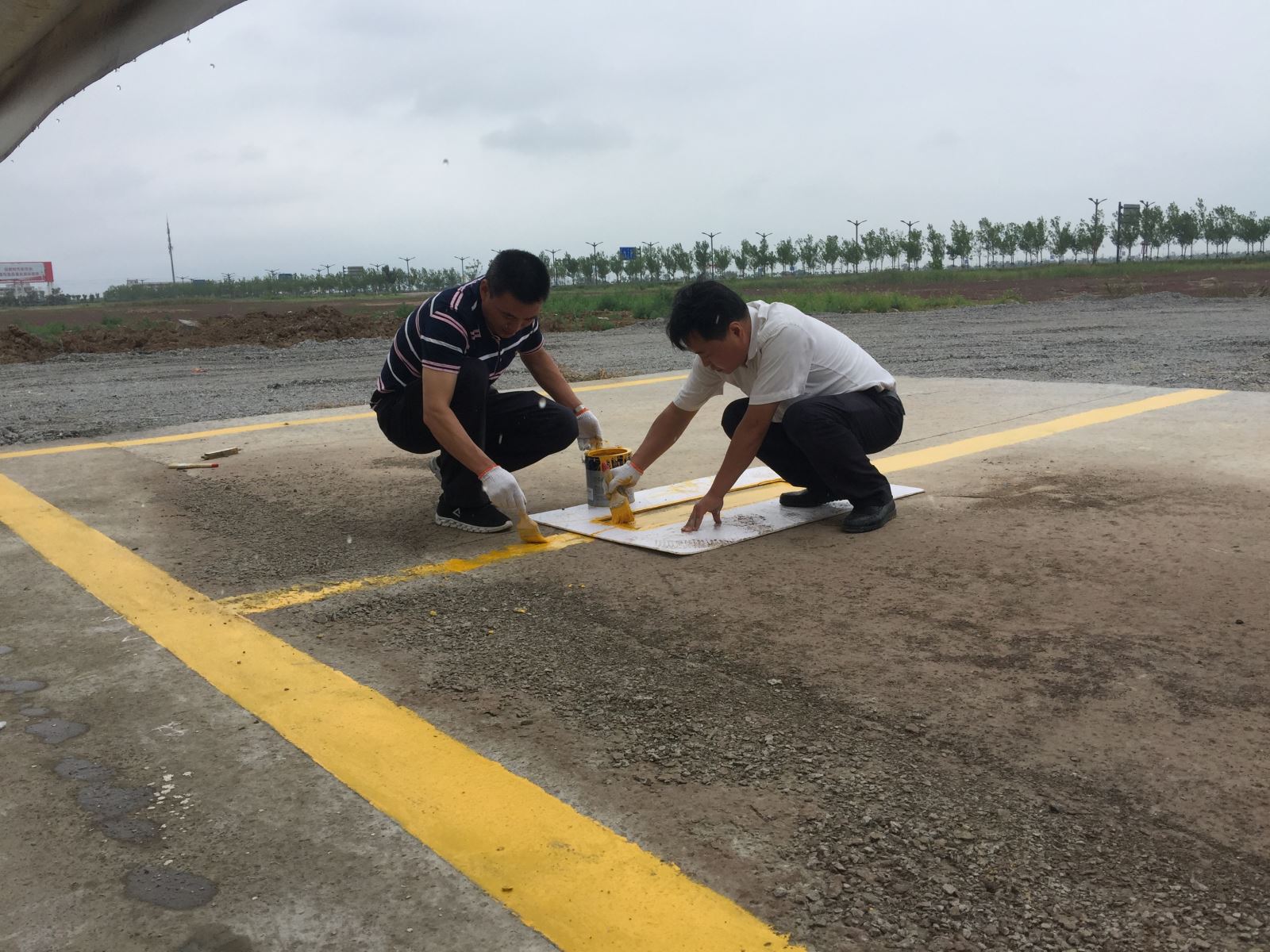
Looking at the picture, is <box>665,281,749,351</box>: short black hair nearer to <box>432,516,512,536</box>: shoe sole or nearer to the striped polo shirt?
the striped polo shirt

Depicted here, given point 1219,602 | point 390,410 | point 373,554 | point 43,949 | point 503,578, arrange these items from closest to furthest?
point 43,949, point 1219,602, point 503,578, point 373,554, point 390,410

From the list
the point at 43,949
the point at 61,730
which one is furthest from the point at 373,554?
the point at 43,949

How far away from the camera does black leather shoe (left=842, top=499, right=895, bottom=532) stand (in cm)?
368

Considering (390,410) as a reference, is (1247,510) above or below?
below

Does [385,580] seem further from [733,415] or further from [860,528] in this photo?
[860,528]

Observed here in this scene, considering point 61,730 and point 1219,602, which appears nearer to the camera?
point 61,730

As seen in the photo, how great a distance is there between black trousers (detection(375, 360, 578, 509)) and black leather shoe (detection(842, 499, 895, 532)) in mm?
1238

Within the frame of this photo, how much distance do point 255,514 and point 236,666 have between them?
186 cm

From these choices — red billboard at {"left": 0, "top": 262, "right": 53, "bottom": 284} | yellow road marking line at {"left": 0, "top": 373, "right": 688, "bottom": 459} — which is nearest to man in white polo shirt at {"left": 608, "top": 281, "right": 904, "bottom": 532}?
yellow road marking line at {"left": 0, "top": 373, "right": 688, "bottom": 459}

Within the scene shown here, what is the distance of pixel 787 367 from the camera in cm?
347

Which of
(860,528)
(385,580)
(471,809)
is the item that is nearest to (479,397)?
(385,580)

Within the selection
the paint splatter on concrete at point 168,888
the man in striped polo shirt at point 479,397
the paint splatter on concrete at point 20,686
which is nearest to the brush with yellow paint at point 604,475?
the man in striped polo shirt at point 479,397

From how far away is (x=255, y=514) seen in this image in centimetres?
431

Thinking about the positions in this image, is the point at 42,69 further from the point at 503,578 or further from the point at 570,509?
the point at 570,509
